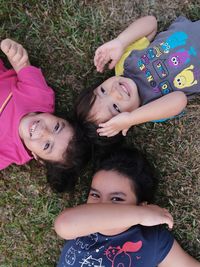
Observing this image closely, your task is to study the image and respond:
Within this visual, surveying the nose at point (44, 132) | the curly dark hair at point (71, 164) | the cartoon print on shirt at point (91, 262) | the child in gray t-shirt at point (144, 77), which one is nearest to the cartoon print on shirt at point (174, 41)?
the child in gray t-shirt at point (144, 77)

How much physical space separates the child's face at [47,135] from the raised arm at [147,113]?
0.66 ft

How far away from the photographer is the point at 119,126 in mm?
2432

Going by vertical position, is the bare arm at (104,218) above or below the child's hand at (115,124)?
below

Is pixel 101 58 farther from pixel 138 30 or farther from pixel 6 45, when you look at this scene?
pixel 6 45

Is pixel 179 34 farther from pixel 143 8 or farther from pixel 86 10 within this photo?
pixel 86 10

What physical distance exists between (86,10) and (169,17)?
0.51 meters

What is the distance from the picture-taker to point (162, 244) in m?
2.65

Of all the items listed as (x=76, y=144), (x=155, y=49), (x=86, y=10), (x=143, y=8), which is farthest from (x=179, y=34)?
(x=76, y=144)

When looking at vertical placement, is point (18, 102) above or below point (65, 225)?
above

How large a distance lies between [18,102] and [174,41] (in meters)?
0.96

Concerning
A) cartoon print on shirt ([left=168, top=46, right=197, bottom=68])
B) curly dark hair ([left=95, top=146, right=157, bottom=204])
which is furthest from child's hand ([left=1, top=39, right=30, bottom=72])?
cartoon print on shirt ([left=168, top=46, right=197, bottom=68])

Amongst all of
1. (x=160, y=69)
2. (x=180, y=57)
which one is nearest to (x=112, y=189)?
(x=160, y=69)

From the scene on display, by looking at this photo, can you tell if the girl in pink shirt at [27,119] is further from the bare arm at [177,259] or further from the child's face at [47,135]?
the bare arm at [177,259]

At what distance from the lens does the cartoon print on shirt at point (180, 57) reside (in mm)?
2541
